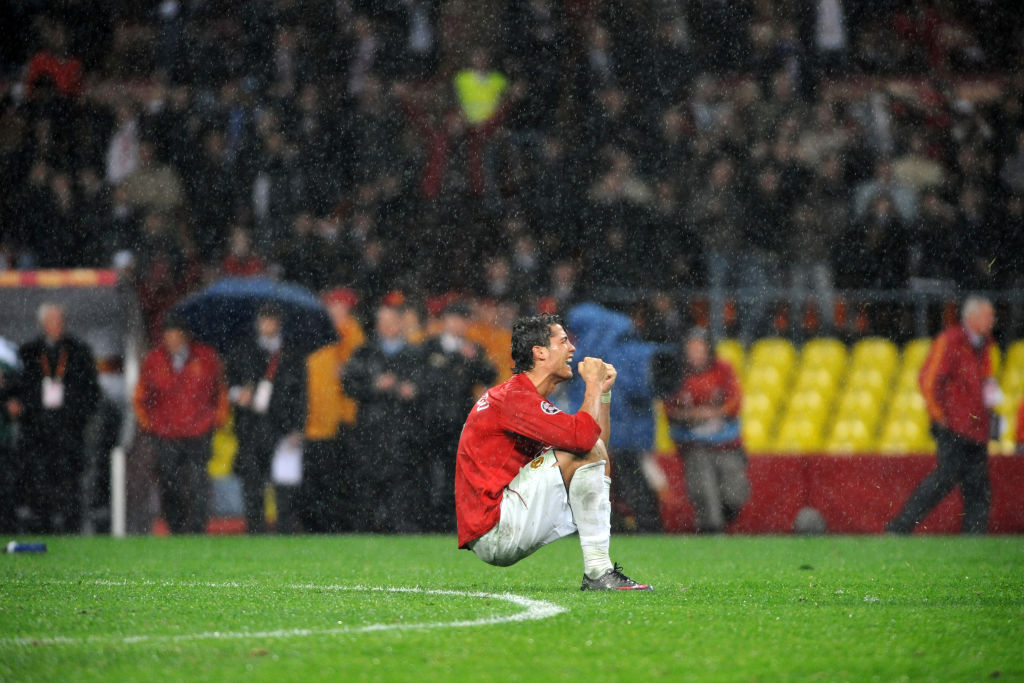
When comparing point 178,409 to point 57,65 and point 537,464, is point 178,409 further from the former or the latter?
point 537,464

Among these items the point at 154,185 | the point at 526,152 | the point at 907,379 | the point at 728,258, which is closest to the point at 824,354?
the point at 907,379

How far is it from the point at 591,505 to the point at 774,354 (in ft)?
29.1

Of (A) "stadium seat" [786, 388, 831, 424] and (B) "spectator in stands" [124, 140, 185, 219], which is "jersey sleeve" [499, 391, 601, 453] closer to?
(A) "stadium seat" [786, 388, 831, 424]

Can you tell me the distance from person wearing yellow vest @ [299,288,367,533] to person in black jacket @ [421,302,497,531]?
0.81m

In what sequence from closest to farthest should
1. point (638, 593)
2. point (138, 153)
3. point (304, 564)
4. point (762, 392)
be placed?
point (638, 593) → point (304, 564) → point (762, 392) → point (138, 153)

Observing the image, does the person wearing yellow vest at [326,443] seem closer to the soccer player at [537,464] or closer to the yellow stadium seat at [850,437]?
the yellow stadium seat at [850,437]

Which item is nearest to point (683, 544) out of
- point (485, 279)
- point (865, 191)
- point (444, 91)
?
point (485, 279)

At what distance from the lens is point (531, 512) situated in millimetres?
6645

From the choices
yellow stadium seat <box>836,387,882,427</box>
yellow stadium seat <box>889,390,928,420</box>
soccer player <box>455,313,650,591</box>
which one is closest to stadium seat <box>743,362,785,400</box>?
yellow stadium seat <box>836,387,882,427</box>

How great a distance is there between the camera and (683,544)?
1183 cm

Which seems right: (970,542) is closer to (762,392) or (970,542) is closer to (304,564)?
(762,392)

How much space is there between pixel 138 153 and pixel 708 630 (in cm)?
1269

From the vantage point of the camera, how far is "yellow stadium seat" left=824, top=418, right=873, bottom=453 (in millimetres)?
14781

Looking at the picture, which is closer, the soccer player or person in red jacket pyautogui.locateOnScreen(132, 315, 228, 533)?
the soccer player
